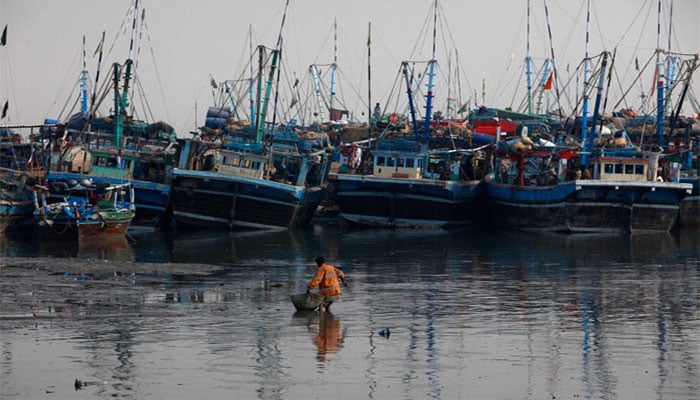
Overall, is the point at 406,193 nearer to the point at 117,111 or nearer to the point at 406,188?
the point at 406,188

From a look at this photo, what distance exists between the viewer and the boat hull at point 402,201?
69938 millimetres

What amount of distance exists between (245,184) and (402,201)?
33.1ft

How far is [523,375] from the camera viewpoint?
72.3ft

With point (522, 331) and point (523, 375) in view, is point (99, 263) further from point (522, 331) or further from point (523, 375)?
point (523, 375)

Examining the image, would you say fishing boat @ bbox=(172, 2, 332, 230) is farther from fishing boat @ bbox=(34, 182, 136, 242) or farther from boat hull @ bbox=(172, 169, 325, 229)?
fishing boat @ bbox=(34, 182, 136, 242)

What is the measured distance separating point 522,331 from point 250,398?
30.7ft

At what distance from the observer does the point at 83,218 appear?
2144 inches

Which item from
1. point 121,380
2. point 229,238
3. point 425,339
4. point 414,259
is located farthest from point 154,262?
point 121,380

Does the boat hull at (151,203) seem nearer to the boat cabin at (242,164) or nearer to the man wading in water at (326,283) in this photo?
the boat cabin at (242,164)

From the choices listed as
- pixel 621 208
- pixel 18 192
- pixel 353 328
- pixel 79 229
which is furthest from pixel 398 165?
pixel 353 328

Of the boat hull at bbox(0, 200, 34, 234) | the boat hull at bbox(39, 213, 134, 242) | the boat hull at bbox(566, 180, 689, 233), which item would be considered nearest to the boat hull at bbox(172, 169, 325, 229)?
the boat hull at bbox(0, 200, 34, 234)

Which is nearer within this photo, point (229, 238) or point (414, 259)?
point (414, 259)

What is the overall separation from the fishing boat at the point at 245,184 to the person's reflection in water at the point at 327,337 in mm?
36624

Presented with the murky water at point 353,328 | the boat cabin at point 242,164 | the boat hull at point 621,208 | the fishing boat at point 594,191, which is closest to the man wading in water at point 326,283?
the murky water at point 353,328
